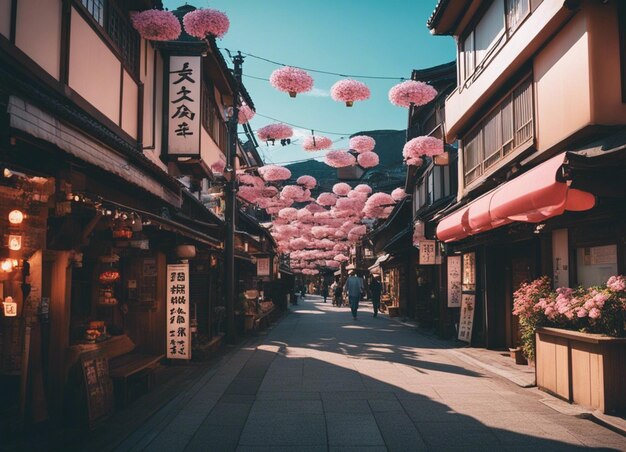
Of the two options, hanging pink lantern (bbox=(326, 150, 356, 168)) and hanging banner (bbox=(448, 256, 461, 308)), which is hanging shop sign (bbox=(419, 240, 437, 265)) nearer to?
hanging banner (bbox=(448, 256, 461, 308))

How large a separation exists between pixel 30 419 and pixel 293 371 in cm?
657

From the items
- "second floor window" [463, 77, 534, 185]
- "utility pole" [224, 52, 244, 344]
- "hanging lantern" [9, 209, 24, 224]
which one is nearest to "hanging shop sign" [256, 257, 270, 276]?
"utility pole" [224, 52, 244, 344]

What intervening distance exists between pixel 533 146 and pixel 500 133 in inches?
110

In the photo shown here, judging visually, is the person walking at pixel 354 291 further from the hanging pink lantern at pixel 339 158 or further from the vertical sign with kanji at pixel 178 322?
the vertical sign with kanji at pixel 178 322

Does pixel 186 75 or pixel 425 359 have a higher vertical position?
pixel 186 75

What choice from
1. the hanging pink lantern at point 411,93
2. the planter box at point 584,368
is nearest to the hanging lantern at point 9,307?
the planter box at point 584,368

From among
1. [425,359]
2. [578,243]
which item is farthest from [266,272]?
[578,243]

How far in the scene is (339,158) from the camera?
25.9 m

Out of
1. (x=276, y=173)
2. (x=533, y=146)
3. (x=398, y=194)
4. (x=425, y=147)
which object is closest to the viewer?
(x=533, y=146)

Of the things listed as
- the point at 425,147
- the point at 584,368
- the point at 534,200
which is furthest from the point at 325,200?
the point at 584,368

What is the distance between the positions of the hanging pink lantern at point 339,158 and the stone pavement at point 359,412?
41.3 feet

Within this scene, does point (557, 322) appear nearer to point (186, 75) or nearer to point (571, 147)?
point (571, 147)

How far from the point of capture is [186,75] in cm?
1549

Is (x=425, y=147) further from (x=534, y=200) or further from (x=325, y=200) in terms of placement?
(x=325, y=200)
